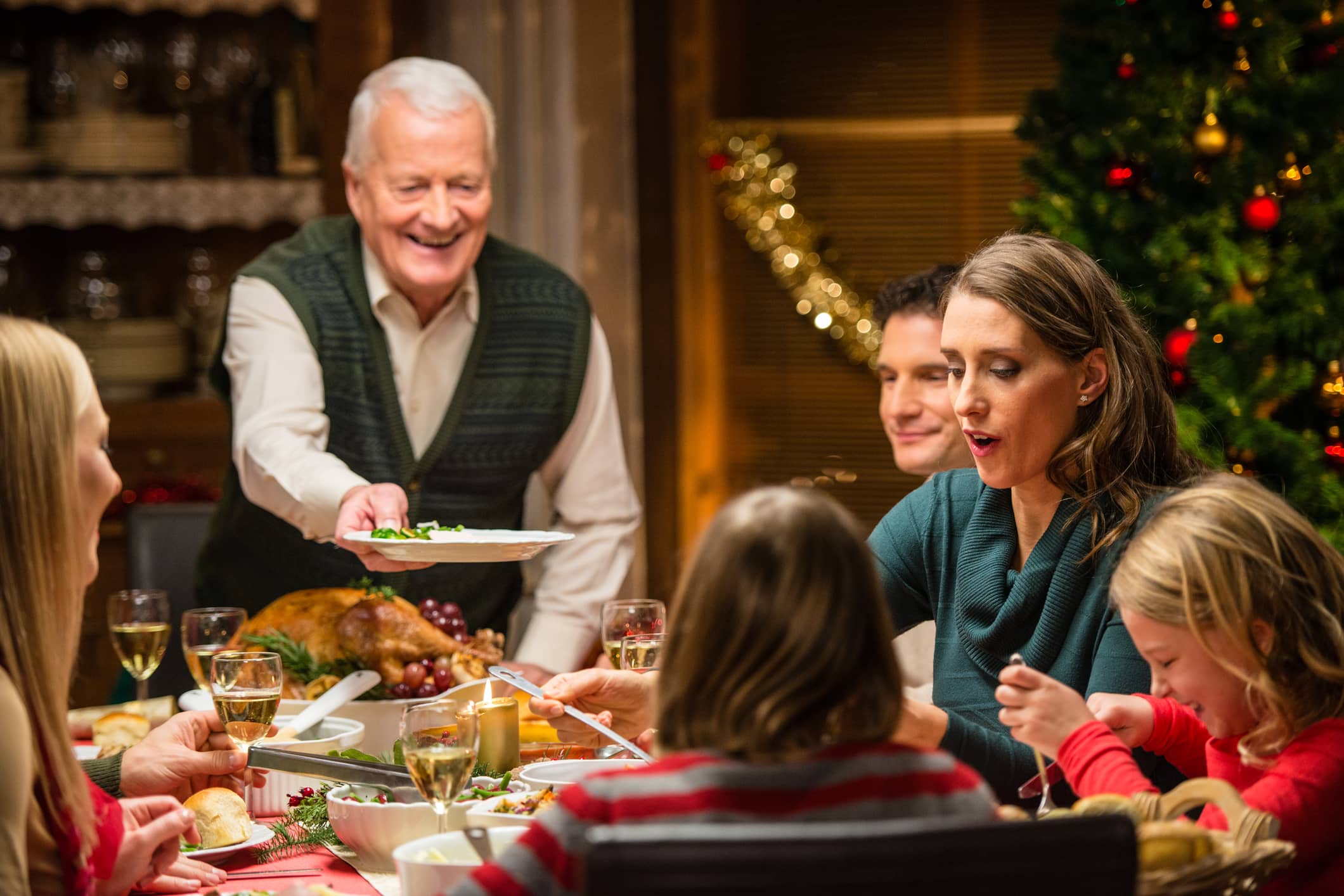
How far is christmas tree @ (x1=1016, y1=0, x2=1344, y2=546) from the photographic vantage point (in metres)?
2.85

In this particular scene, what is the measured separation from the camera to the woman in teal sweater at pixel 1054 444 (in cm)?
181

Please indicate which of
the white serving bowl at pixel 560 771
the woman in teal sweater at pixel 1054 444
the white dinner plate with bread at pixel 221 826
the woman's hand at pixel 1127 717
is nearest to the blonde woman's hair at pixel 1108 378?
the woman in teal sweater at pixel 1054 444

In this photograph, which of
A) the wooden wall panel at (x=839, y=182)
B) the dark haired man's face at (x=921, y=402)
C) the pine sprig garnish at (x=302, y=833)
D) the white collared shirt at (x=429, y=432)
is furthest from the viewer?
the wooden wall panel at (x=839, y=182)

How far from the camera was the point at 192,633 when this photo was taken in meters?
2.10

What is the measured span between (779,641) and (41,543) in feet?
2.12

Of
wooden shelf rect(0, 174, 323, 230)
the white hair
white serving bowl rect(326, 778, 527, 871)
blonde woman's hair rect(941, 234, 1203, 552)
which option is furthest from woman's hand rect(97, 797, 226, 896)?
wooden shelf rect(0, 174, 323, 230)

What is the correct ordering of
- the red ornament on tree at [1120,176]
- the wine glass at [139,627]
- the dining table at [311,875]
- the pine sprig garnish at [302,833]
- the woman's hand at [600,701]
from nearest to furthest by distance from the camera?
the dining table at [311,875] → the pine sprig garnish at [302,833] → the woman's hand at [600,701] → the wine glass at [139,627] → the red ornament on tree at [1120,176]

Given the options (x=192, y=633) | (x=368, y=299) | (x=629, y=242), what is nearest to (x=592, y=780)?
(x=192, y=633)

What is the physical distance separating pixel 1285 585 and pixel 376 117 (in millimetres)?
2117

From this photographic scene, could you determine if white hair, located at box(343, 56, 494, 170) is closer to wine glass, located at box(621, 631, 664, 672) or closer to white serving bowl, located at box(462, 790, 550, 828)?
wine glass, located at box(621, 631, 664, 672)

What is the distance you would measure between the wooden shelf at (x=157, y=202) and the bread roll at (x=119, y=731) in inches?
81.2

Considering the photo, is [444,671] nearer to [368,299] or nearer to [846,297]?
[368,299]

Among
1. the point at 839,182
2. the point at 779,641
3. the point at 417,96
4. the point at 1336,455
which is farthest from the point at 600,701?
the point at 839,182

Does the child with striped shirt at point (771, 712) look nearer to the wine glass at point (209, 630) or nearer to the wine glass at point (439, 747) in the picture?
the wine glass at point (439, 747)
